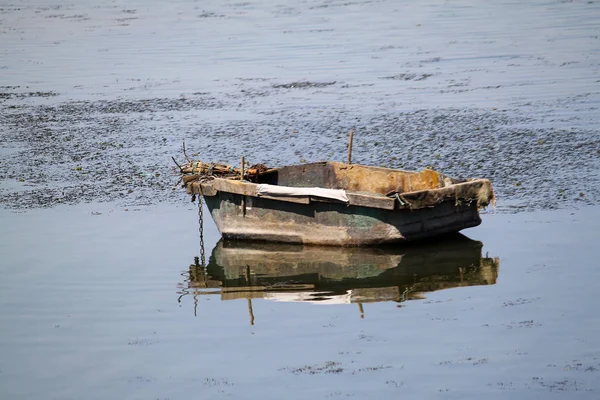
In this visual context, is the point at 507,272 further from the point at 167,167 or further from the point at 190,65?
the point at 190,65

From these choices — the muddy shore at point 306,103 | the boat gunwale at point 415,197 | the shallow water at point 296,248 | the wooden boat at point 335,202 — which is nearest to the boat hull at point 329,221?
the wooden boat at point 335,202

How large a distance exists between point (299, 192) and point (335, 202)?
1.79ft

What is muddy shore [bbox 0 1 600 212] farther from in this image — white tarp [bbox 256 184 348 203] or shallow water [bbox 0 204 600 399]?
white tarp [bbox 256 184 348 203]

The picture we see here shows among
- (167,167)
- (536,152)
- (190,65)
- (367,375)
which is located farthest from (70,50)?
(367,375)

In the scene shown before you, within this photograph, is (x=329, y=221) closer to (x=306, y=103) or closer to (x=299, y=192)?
(x=299, y=192)

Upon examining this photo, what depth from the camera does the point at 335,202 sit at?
46.8 ft

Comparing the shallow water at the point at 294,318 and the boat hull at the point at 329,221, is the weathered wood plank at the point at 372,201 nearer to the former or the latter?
the boat hull at the point at 329,221

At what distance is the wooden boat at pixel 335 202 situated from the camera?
13961 millimetres

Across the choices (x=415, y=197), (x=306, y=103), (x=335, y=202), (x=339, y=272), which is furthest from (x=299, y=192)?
(x=306, y=103)

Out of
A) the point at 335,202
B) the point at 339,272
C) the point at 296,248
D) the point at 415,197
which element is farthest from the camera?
the point at 296,248

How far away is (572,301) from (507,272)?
1.38 meters

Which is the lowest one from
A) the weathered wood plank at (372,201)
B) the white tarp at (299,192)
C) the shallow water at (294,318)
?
the shallow water at (294,318)

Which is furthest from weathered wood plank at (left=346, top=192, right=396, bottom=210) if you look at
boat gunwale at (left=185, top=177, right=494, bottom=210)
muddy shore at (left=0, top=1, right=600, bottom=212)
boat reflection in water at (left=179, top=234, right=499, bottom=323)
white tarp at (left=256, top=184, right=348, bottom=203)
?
muddy shore at (left=0, top=1, right=600, bottom=212)

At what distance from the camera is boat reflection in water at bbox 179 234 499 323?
12.8 m
